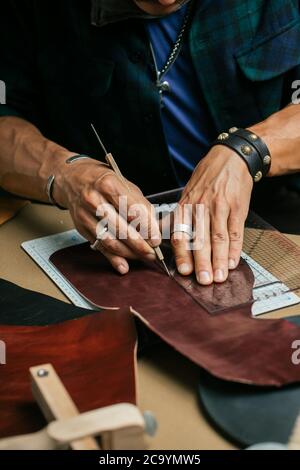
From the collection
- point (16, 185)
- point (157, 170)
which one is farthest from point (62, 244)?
point (157, 170)

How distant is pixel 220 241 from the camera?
1.34m

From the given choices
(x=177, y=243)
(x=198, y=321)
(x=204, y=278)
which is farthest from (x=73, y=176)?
(x=198, y=321)

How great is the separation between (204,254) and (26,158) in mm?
549

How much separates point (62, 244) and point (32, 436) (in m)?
0.68

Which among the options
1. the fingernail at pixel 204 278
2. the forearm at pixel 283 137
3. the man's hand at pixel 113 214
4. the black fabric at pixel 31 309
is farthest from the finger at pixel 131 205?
the forearm at pixel 283 137

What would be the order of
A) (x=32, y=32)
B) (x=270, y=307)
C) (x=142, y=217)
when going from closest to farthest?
(x=270, y=307) → (x=142, y=217) → (x=32, y=32)

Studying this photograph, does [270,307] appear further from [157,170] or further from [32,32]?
[32,32]

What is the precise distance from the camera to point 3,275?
1.36 metres

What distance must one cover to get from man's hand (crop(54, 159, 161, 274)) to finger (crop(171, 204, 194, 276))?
0.16 feet

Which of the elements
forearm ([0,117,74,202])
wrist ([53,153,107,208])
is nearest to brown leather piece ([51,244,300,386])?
wrist ([53,153,107,208])

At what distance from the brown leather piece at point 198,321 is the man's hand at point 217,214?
39 millimetres

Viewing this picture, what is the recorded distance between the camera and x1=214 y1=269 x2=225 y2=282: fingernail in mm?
1272

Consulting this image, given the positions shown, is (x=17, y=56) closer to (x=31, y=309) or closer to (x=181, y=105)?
(x=181, y=105)

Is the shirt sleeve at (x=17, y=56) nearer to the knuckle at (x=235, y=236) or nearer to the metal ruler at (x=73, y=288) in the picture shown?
the metal ruler at (x=73, y=288)
